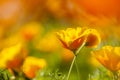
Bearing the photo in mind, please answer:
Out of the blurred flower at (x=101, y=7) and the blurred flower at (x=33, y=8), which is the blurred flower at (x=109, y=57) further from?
the blurred flower at (x=33, y=8)

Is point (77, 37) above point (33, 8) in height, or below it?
below

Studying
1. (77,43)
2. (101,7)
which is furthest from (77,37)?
(101,7)

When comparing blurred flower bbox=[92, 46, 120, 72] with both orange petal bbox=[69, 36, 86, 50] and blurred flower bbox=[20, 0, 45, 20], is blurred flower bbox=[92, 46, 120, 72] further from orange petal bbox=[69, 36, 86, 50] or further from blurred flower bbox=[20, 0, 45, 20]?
A: blurred flower bbox=[20, 0, 45, 20]

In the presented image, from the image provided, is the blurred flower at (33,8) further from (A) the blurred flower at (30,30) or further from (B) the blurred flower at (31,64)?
(B) the blurred flower at (31,64)

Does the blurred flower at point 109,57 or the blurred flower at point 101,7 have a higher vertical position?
the blurred flower at point 101,7

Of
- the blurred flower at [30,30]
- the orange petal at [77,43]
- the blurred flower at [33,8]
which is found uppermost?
the blurred flower at [33,8]

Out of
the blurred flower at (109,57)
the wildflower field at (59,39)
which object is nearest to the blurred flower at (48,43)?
the wildflower field at (59,39)

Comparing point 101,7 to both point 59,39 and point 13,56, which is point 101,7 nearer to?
point 59,39
